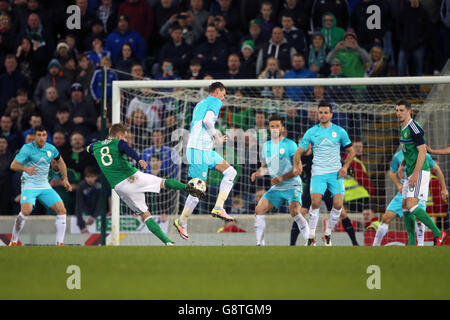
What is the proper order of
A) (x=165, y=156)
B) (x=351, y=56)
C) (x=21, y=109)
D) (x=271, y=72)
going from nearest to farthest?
(x=165, y=156)
(x=271, y=72)
(x=351, y=56)
(x=21, y=109)

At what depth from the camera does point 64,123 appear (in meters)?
14.1

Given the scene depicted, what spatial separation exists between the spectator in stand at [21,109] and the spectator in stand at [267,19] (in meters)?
4.84

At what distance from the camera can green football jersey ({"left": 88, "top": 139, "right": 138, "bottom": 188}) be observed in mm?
9211

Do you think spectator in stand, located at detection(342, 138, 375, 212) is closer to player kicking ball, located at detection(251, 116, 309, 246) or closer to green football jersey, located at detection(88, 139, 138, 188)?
player kicking ball, located at detection(251, 116, 309, 246)

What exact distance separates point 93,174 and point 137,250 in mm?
6888

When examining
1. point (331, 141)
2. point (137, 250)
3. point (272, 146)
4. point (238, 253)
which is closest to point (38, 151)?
point (272, 146)

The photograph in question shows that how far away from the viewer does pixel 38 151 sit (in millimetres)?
11047

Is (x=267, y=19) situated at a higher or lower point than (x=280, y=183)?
higher

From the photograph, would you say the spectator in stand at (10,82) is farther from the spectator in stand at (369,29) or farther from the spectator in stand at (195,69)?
the spectator in stand at (369,29)

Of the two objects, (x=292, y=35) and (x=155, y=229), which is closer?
(x=155, y=229)

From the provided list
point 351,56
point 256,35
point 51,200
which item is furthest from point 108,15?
point 51,200

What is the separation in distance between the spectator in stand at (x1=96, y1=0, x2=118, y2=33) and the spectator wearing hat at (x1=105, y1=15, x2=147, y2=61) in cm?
83

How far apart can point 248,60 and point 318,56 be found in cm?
134

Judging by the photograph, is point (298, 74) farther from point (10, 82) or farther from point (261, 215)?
point (10, 82)
